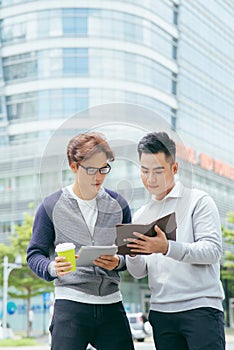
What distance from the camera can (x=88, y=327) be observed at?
3.14 feet

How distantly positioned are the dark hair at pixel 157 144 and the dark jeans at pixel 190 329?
8.4 inches

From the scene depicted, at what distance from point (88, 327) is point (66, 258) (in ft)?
0.48

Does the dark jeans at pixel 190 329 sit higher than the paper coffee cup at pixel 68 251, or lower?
lower

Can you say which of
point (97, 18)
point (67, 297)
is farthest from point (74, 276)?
point (97, 18)

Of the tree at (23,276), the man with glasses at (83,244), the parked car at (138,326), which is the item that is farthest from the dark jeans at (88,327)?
the tree at (23,276)

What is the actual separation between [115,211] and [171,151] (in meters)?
0.10

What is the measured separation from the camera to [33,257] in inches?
37.9

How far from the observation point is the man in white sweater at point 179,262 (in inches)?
34.7

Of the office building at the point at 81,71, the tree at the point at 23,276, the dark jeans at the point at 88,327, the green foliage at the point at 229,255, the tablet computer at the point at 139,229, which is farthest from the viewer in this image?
the office building at the point at 81,71

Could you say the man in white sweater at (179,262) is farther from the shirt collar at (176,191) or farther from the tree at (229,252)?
the tree at (229,252)

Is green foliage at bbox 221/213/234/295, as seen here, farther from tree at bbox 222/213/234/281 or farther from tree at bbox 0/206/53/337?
tree at bbox 0/206/53/337

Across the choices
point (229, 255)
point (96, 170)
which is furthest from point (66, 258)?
point (229, 255)

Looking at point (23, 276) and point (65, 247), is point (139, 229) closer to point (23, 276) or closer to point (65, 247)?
point (65, 247)

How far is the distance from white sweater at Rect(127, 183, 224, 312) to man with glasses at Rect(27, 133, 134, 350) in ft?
0.13
